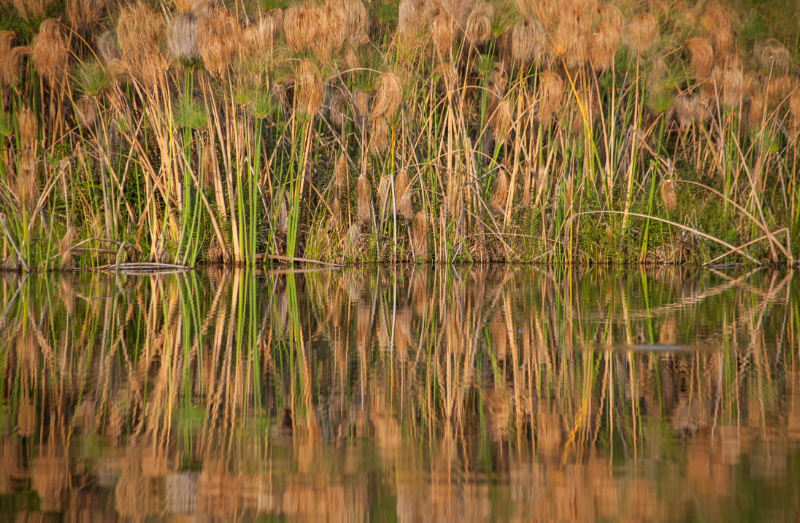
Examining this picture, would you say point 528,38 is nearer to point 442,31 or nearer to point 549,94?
point 549,94

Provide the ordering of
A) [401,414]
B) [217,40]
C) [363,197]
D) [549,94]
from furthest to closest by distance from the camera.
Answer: [363,197] → [549,94] → [217,40] → [401,414]

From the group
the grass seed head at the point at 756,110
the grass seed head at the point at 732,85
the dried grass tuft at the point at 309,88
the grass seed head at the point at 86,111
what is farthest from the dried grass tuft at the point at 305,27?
the grass seed head at the point at 756,110

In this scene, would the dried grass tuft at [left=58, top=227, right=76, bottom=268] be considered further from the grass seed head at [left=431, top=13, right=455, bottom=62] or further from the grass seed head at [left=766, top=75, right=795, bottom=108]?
the grass seed head at [left=766, top=75, right=795, bottom=108]

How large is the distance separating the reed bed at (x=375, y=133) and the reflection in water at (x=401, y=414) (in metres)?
2.06

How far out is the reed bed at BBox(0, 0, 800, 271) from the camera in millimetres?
4023

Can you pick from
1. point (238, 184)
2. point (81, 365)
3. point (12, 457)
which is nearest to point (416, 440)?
point (12, 457)

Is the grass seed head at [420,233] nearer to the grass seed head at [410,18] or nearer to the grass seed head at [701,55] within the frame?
the grass seed head at [410,18]

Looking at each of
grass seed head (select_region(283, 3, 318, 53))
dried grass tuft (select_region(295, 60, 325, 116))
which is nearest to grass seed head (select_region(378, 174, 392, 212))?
dried grass tuft (select_region(295, 60, 325, 116))

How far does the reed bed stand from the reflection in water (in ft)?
6.75

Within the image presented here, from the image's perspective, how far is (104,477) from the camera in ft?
2.75

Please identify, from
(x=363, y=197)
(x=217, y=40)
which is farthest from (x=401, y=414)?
(x=363, y=197)

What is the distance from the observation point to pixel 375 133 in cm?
438

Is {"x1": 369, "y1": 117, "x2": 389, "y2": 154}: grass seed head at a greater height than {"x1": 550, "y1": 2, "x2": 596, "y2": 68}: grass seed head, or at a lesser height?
lesser

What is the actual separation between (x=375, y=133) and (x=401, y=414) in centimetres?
342
